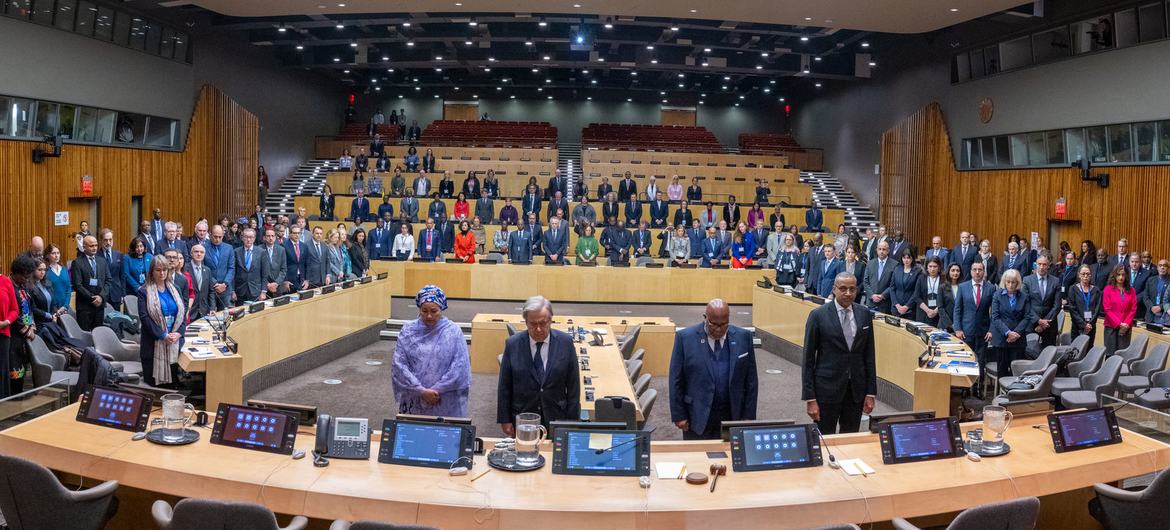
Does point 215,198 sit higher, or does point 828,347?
point 215,198

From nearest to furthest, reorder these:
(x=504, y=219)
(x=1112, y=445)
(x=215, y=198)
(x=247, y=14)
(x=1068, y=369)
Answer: (x=1112, y=445) → (x=1068, y=369) → (x=247, y=14) → (x=504, y=219) → (x=215, y=198)

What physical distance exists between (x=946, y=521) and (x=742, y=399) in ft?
5.06

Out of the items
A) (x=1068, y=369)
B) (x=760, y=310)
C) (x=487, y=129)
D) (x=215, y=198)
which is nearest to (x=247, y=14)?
(x=215, y=198)

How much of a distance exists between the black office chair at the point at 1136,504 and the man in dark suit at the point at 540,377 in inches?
106

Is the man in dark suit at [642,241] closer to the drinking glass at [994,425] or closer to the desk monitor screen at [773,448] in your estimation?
the drinking glass at [994,425]

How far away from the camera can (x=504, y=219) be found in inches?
693

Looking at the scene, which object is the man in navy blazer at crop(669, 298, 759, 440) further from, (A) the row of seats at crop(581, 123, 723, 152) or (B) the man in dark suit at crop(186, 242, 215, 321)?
(A) the row of seats at crop(581, 123, 723, 152)

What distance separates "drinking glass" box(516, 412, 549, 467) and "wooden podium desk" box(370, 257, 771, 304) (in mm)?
11014

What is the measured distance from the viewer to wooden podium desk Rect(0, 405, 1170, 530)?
346 cm

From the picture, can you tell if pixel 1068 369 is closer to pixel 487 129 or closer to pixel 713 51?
pixel 713 51

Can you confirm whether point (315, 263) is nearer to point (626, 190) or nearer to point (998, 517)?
point (998, 517)

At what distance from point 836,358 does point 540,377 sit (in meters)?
1.94

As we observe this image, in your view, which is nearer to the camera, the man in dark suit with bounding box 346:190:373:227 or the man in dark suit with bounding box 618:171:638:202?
the man in dark suit with bounding box 346:190:373:227

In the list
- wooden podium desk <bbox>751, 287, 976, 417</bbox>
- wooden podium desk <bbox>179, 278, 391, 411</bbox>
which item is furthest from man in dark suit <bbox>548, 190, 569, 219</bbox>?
wooden podium desk <bbox>751, 287, 976, 417</bbox>
